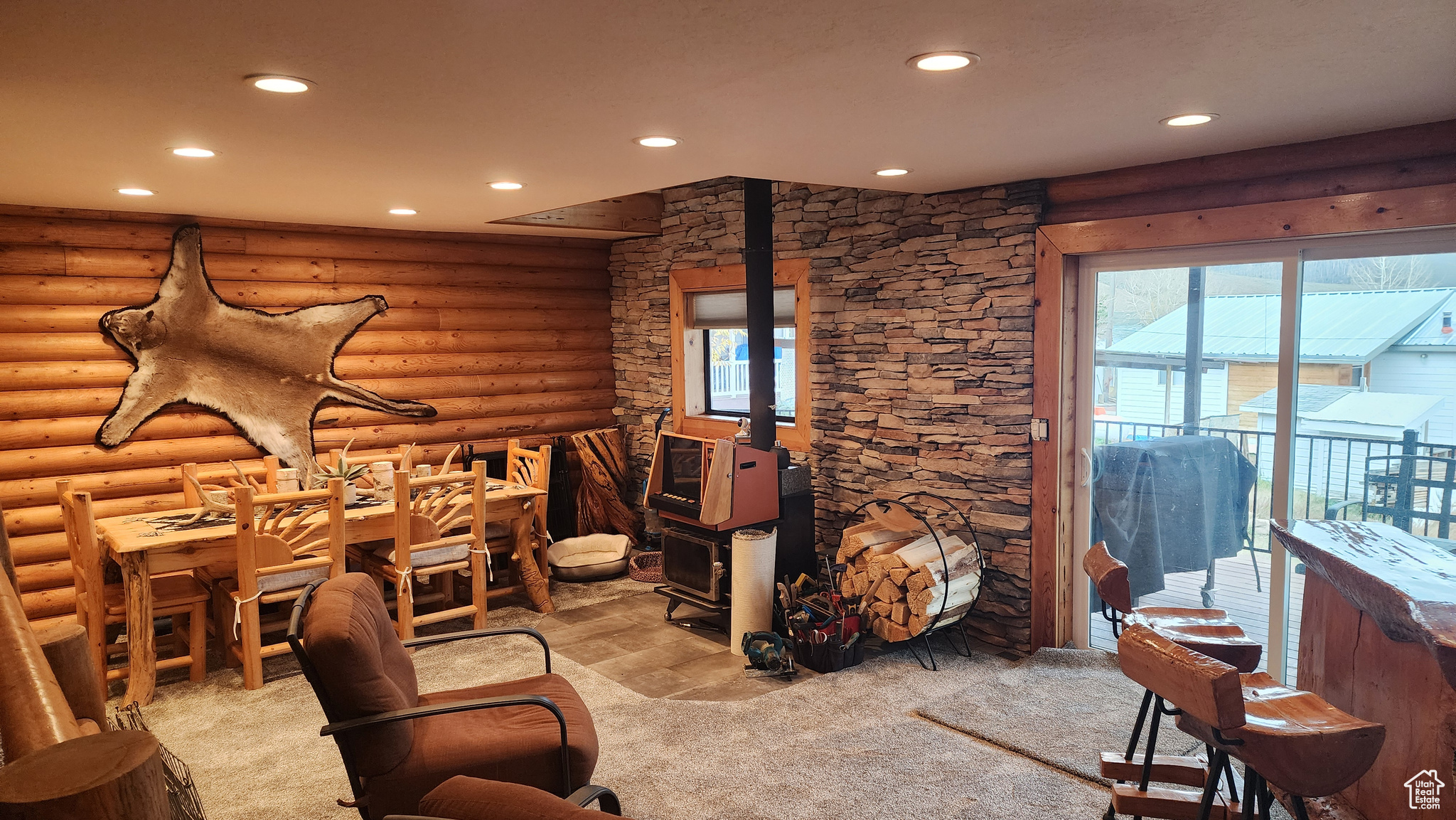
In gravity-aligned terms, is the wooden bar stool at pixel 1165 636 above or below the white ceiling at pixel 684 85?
below

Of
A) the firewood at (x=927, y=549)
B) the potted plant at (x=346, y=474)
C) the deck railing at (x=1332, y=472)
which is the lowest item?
the firewood at (x=927, y=549)

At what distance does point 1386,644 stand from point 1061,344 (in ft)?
6.88

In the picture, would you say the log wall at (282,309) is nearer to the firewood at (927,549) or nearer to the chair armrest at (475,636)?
the chair armrest at (475,636)

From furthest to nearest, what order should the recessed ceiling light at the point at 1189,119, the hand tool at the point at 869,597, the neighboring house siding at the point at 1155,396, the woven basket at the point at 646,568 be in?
the woven basket at the point at 646,568 → the hand tool at the point at 869,597 → the neighboring house siding at the point at 1155,396 → the recessed ceiling light at the point at 1189,119

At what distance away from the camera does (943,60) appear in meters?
2.33

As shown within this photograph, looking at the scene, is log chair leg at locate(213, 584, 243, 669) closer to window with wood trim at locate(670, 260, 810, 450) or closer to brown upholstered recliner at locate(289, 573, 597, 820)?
brown upholstered recliner at locate(289, 573, 597, 820)

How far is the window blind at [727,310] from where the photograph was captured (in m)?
5.80

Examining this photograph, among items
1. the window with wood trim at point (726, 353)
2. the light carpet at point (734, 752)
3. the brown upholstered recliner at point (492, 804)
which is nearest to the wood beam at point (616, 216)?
the window with wood trim at point (726, 353)

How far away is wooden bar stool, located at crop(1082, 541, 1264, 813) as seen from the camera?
108 inches

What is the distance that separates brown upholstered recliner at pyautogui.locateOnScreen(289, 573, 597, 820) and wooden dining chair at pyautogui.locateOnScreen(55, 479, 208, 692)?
2.14m

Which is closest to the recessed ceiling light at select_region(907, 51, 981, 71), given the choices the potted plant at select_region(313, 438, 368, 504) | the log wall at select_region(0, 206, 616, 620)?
the potted plant at select_region(313, 438, 368, 504)

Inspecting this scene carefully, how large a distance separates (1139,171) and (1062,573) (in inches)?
79.6

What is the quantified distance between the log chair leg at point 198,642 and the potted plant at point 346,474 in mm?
862

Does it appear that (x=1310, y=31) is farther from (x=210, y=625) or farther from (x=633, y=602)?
(x=210, y=625)
